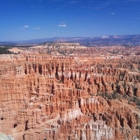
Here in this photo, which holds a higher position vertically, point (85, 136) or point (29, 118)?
point (29, 118)

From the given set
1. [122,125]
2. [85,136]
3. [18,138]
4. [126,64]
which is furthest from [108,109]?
[126,64]

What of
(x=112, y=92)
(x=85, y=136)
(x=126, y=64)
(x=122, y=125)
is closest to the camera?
(x=85, y=136)

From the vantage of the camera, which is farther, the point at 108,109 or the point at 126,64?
the point at 126,64

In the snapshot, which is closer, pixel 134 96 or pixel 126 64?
pixel 134 96

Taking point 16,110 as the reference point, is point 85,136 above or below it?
below

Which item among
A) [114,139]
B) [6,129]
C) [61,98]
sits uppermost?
[61,98]

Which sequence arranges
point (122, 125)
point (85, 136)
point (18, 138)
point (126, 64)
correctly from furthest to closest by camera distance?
point (126, 64) < point (122, 125) < point (85, 136) < point (18, 138)

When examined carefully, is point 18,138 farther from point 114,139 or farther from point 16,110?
point 114,139

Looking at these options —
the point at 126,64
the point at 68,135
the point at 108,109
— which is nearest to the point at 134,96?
the point at 108,109

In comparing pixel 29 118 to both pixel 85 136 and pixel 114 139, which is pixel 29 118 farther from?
pixel 114 139
